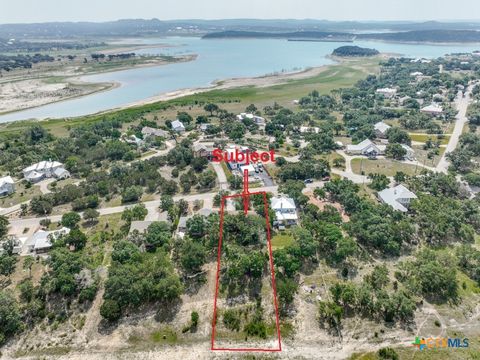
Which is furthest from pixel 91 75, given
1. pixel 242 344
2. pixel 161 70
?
pixel 242 344

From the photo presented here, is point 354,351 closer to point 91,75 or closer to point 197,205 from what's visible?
point 197,205

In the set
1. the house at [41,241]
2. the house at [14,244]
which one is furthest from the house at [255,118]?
the house at [14,244]

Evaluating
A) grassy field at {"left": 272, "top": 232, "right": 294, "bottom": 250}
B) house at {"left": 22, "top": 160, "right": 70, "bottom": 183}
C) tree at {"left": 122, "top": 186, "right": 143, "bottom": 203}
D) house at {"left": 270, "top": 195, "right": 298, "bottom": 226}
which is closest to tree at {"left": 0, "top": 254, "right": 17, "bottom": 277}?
tree at {"left": 122, "top": 186, "right": 143, "bottom": 203}

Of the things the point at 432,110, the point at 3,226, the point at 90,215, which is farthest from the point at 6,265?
the point at 432,110

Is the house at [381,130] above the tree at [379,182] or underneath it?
underneath

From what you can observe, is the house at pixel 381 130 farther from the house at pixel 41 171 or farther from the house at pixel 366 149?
the house at pixel 41 171

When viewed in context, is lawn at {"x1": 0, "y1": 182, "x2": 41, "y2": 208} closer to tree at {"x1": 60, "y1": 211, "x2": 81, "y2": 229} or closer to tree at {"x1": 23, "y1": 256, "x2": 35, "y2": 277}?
tree at {"x1": 60, "y1": 211, "x2": 81, "y2": 229}
